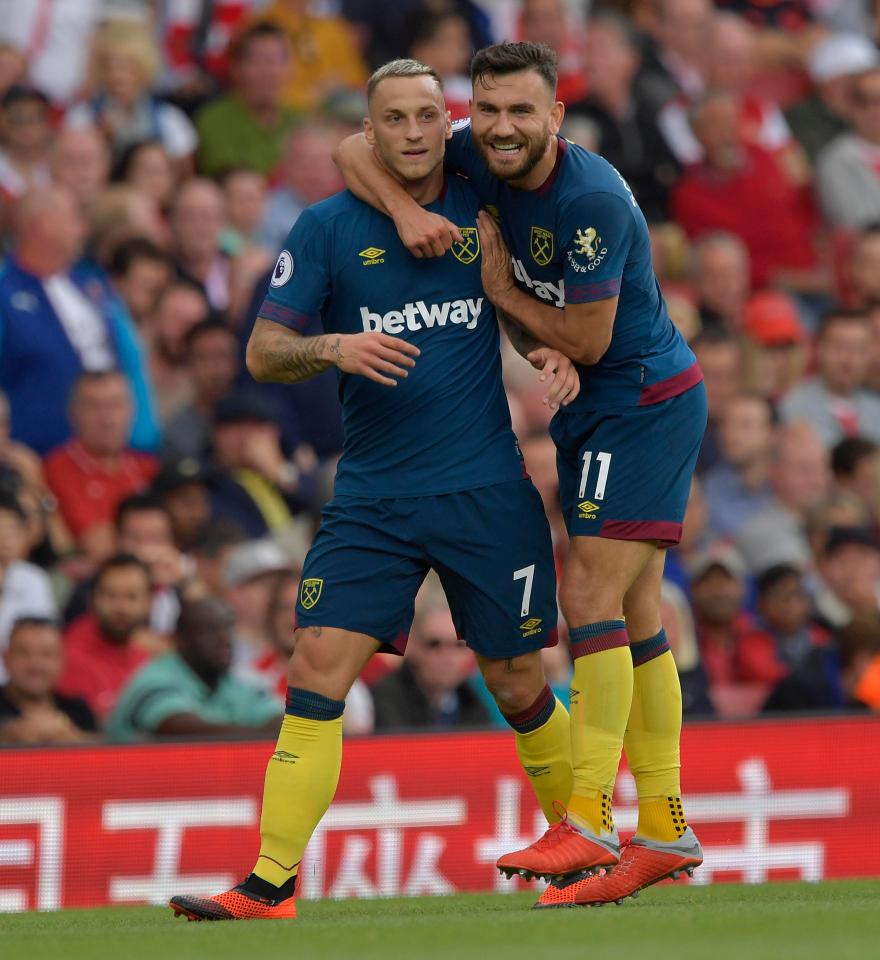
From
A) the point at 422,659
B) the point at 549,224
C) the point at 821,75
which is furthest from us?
the point at 821,75

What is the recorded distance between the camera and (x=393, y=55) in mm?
14578

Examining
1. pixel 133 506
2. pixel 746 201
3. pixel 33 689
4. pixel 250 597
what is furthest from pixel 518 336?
pixel 746 201

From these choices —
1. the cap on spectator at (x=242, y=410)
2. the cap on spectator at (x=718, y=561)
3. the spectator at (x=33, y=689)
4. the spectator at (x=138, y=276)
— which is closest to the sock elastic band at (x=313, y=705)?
the spectator at (x=33, y=689)

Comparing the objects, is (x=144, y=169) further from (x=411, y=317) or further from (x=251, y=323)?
(x=411, y=317)

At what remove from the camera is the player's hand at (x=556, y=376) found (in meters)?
6.55

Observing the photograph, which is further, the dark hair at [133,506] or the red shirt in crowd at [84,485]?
the red shirt in crowd at [84,485]

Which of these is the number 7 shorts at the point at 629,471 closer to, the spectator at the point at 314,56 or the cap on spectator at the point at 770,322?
the cap on spectator at the point at 770,322

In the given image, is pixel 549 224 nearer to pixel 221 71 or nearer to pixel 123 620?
pixel 123 620

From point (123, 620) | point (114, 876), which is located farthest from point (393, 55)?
point (114, 876)

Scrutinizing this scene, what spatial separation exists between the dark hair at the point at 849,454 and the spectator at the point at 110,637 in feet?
16.0

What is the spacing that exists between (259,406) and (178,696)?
2.38 m

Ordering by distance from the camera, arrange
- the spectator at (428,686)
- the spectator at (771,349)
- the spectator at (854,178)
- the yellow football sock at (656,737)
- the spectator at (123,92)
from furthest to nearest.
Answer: the spectator at (854,178) → the spectator at (771,349) → the spectator at (123,92) → the spectator at (428,686) → the yellow football sock at (656,737)

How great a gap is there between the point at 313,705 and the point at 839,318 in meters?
7.45

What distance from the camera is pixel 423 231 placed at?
6.68 metres
